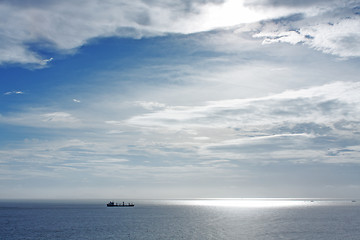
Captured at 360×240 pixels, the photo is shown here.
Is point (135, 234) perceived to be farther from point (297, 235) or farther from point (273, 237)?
point (297, 235)

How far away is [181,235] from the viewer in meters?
101

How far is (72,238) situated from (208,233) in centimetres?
4290

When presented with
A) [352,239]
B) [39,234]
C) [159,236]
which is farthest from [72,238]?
[352,239]

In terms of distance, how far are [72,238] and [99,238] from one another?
8216 millimetres

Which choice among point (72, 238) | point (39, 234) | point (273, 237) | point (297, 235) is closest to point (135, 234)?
point (72, 238)

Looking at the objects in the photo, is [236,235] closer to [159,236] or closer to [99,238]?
[159,236]

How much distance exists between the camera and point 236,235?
99750mm

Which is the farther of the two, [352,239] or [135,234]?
[135,234]

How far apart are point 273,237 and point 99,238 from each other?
51813mm

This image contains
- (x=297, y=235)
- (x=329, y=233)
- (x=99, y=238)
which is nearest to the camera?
(x=99, y=238)

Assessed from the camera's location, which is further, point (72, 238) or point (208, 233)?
point (208, 233)

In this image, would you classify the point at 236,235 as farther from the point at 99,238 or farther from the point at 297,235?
the point at 99,238

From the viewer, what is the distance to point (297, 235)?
330 feet

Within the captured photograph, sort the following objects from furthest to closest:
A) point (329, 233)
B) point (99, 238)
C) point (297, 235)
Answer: point (329, 233) < point (297, 235) < point (99, 238)
